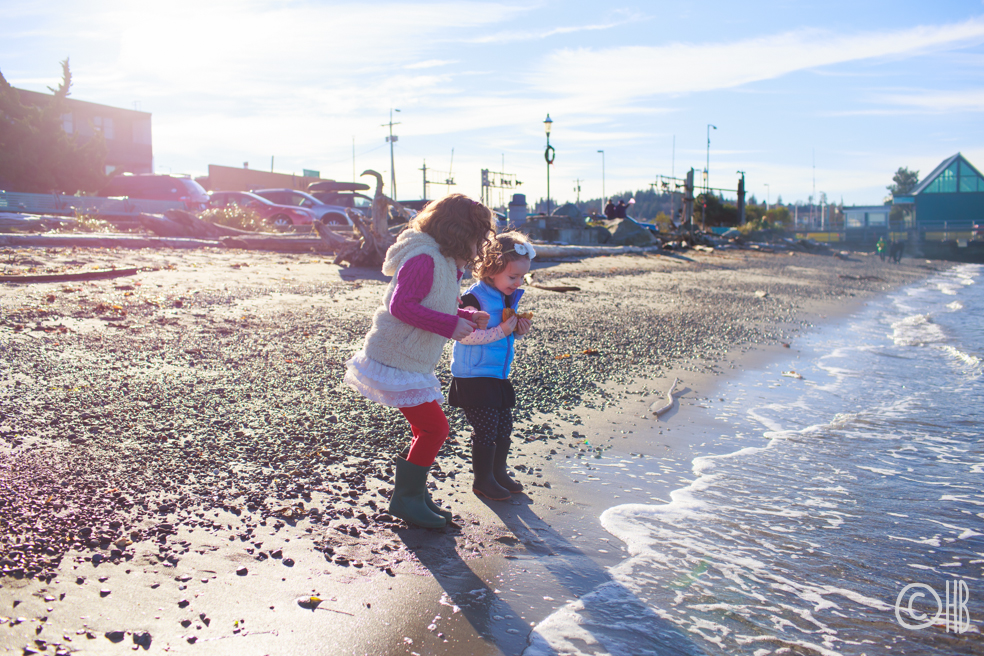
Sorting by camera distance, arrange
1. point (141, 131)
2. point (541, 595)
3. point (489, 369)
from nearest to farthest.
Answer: point (541, 595) < point (489, 369) < point (141, 131)

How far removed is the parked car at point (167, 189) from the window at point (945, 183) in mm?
65644

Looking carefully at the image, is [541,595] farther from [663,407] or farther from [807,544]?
[663,407]

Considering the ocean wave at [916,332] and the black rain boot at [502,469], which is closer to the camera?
the black rain boot at [502,469]

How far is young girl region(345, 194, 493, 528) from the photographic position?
2.79m

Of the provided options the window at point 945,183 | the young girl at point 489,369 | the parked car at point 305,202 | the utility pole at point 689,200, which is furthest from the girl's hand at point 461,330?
the window at point 945,183

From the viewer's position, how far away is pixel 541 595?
248 centimetres

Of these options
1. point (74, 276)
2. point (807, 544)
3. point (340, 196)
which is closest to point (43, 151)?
point (340, 196)

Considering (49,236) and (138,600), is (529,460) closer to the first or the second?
(138,600)

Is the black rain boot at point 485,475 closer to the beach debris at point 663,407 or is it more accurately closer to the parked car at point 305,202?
the beach debris at point 663,407

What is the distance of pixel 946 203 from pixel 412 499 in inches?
2879

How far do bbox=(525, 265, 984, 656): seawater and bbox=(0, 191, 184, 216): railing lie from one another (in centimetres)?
1891

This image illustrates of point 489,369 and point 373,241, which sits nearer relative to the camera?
point 489,369

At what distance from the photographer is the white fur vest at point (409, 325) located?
2818 millimetres

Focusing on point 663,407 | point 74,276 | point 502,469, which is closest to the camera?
point 502,469
